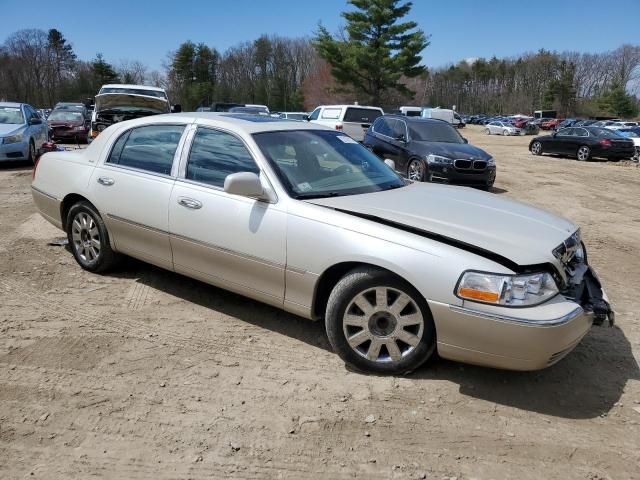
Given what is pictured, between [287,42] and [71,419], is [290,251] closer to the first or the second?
[71,419]

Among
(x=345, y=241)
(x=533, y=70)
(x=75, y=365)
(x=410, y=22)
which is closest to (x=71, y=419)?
(x=75, y=365)

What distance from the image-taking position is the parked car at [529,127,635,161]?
21484 mm

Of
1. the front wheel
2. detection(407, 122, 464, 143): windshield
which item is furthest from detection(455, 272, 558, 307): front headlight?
the front wheel

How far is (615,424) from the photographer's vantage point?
3.04m

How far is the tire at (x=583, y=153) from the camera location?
2186 cm

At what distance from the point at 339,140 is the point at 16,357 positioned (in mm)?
3020

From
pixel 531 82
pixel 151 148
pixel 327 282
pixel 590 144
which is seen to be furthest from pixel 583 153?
pixel 531 82

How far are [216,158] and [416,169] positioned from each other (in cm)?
786

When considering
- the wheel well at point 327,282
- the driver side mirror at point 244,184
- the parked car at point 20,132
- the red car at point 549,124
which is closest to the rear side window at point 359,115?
the parked car at point 20,132

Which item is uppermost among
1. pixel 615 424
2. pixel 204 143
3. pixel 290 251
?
pixel 204 143

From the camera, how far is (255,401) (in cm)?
316

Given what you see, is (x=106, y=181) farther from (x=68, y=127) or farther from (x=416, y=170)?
(x=68, y=127)

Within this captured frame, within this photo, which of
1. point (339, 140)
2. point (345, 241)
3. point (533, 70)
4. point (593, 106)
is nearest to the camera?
point (345, 241)

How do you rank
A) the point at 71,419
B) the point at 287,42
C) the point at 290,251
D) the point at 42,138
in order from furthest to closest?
1. the point at 287,42
2. the point at 42,138
3. the point at 290,251
4. the point at 71,419
